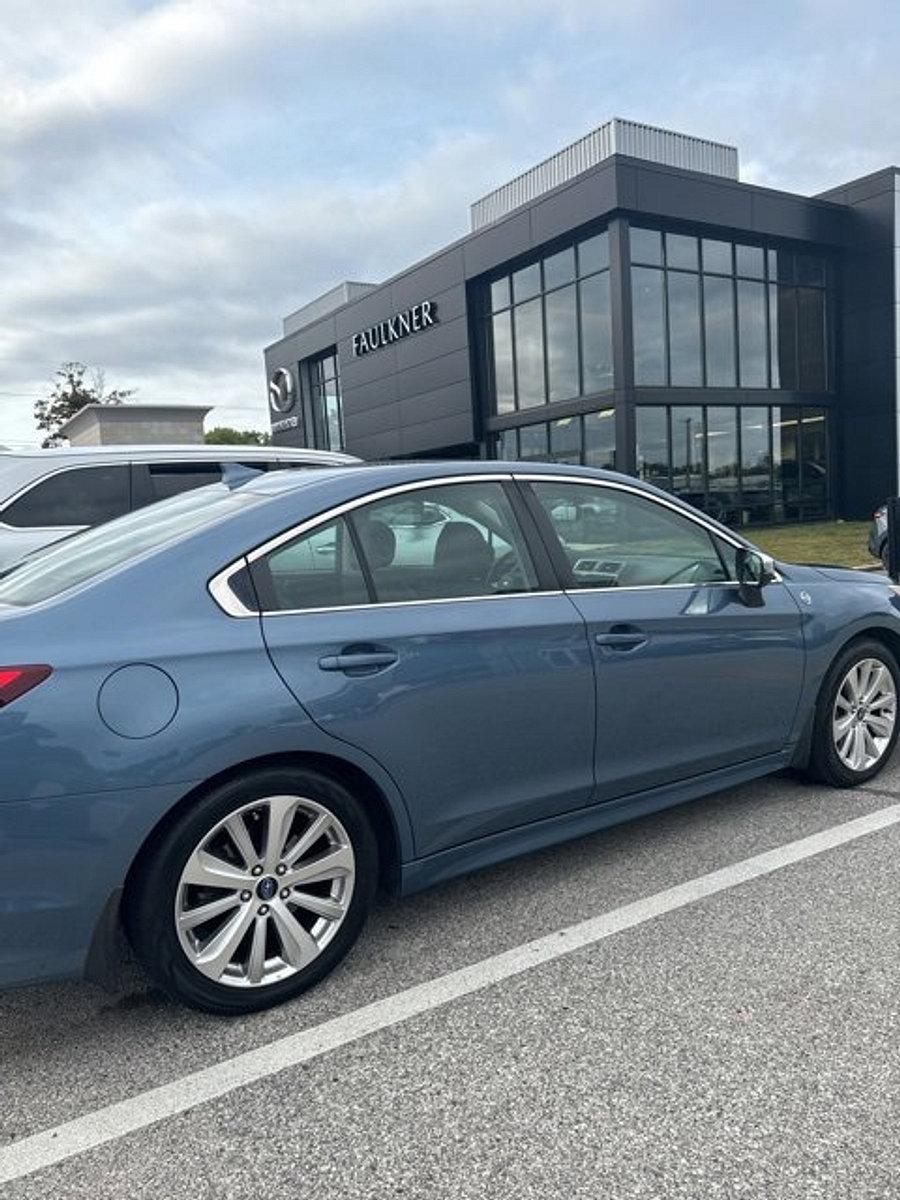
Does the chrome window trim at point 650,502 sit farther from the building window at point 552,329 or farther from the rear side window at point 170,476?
the building window at point 552,329

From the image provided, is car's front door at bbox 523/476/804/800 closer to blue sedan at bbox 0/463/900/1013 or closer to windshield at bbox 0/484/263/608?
blue sedan at bbox 0/463/900/1013

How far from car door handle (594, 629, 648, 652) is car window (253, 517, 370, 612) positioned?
0.90 metres

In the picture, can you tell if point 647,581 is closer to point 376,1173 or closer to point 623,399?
point 376,1173

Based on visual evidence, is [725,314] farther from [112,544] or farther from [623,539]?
[112,544]

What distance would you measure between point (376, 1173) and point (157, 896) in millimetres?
870

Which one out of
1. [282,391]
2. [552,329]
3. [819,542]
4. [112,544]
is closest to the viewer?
[112,544]

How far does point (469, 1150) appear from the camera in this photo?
2057mm

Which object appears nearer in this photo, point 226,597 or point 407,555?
point 226,597

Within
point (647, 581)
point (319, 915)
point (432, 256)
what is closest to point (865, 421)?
point (432, 256)

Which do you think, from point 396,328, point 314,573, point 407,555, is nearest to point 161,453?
point 407,555

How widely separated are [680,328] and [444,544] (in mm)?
19273

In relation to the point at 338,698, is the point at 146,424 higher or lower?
higher

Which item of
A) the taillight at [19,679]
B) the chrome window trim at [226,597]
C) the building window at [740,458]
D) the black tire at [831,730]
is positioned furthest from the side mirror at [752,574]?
the building window at [740,458]

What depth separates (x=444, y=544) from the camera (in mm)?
3174
